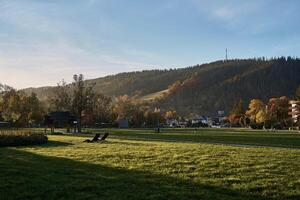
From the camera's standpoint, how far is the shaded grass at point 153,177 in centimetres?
1206

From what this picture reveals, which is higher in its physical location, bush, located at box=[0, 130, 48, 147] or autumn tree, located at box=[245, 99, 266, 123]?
autumn tree, located at box=[245, 99, 266, 123]

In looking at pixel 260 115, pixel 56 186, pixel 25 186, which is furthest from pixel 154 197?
pixel 260 115

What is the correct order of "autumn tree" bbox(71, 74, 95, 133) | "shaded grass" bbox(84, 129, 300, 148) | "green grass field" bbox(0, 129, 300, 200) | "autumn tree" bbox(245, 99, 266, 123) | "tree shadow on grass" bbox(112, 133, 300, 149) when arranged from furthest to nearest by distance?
"autumn tree" bbox(245, 99, 266, 123) → "autumn tree" bbox(71, 74, 95, 133) → "shaded grass" bbox(84, 129, 300, 148) → "tree shadow on grass" bbox(112, 133, 300, 149) → "green grass field" bbox(0, 129, 300, 200)

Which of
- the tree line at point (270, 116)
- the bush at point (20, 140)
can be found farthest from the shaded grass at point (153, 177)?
the tree line at point (270, 116)

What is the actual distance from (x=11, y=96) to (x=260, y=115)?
67.0 metres

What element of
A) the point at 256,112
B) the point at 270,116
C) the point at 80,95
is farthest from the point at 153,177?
the point at 256,112

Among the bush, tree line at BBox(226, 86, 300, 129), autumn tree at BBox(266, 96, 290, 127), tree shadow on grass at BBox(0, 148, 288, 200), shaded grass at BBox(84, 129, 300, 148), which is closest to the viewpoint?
tree shadow on grass at BBox(0, 148, 288, 200)

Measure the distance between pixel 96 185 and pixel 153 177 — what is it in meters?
2.23

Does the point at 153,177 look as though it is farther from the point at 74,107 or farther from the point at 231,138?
the point at 74,107

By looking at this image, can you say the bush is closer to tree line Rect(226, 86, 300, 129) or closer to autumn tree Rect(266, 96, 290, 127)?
tree line Rect(226, 86, 300, 129)

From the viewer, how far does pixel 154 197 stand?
38.1 ft

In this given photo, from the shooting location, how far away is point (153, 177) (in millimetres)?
14734

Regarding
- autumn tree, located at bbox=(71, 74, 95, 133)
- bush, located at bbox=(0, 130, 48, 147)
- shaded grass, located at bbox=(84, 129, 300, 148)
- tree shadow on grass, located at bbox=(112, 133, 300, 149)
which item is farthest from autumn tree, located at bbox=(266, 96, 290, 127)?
bush, located at bbox=(0, 130, 48, 147)

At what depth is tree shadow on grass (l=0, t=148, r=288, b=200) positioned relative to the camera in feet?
38.8
